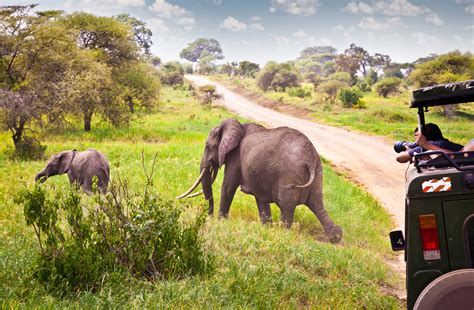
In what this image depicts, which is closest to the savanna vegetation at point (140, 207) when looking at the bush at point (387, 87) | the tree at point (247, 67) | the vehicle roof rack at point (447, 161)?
the vehicle roof rack at point (447, 161)

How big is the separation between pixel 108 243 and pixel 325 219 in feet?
16.3

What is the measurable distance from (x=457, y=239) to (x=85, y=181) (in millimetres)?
10483

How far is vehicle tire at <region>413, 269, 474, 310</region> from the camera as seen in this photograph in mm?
4176

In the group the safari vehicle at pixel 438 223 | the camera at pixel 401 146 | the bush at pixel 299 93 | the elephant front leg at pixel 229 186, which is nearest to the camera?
the safari vehicle at pixel 438 223

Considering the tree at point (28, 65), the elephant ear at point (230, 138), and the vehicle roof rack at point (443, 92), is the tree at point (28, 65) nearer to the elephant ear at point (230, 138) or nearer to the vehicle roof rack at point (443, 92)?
the elephant ear at point (230, 138)

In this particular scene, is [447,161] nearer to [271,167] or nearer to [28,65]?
[271,167]

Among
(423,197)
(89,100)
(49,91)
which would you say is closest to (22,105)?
(49,91)

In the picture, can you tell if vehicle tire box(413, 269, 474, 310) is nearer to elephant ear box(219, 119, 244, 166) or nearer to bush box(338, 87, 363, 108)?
elephant ear box(219, 119, 244, 166)

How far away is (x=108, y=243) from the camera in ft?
20.5

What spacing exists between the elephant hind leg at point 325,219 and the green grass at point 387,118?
14264 millimetres

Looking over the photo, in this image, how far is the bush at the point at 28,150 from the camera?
1703 cm

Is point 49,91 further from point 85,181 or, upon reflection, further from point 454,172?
point 454,172

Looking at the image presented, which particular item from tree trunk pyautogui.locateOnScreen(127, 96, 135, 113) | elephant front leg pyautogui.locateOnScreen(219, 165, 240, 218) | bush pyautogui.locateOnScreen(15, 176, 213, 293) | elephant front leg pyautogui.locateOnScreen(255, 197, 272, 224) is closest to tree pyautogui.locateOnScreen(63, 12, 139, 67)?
tree trunk pyautogui.locateOnScreen(127, 96, 135, 113)

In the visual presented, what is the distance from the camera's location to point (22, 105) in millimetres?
17922
